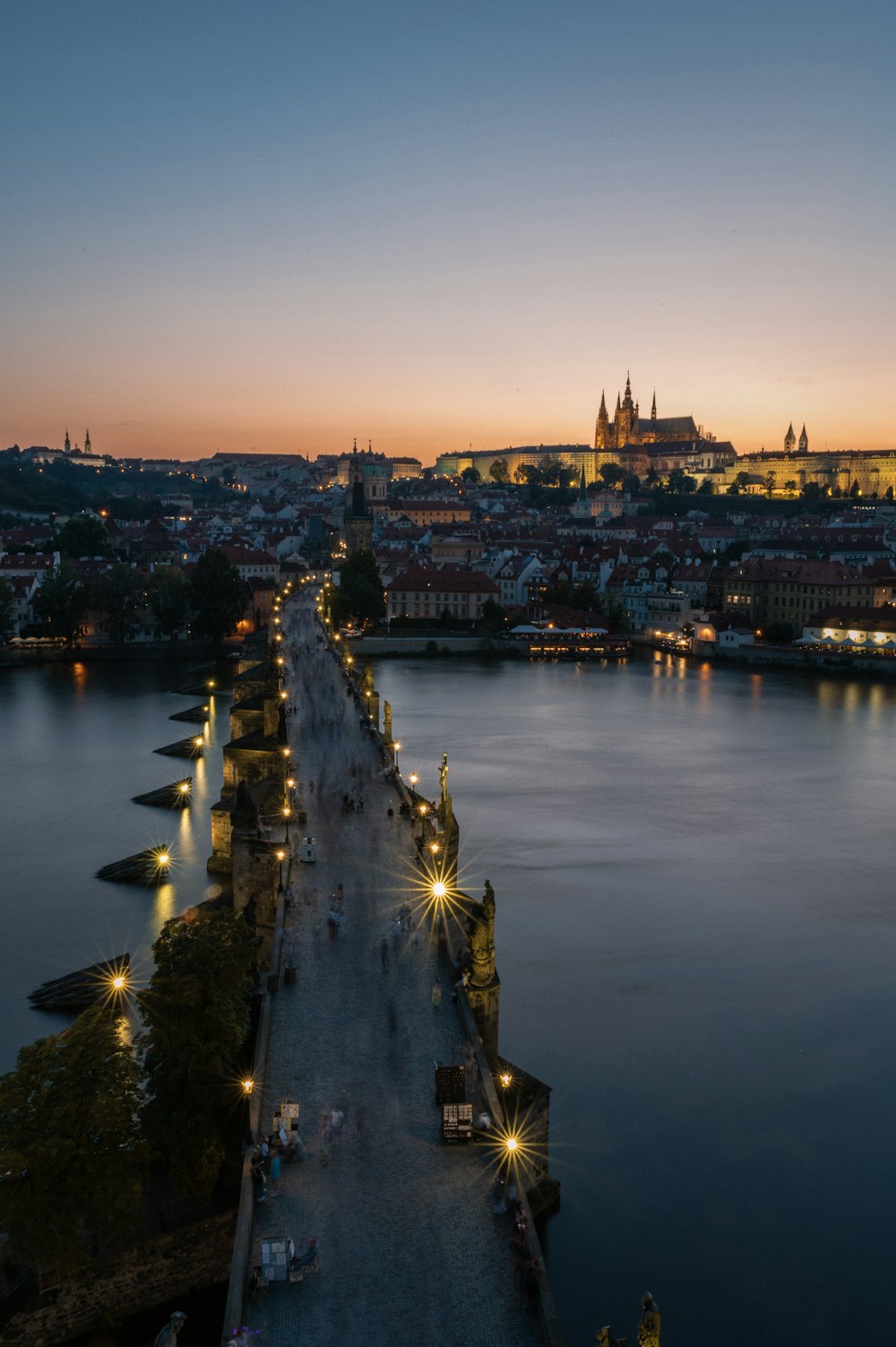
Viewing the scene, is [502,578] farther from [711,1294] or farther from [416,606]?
[711,1294]

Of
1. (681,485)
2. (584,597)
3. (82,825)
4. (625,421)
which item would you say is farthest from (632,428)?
(82,825)

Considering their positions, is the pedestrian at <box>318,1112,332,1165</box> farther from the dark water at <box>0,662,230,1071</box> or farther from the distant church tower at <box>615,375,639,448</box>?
the distant church tower at <box>615,375,639,448</box>

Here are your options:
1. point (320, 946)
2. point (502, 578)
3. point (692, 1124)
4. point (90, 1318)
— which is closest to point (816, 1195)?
point (692, 1124)

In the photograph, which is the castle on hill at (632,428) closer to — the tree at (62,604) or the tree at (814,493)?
the tree at (814,493)

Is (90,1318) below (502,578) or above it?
below

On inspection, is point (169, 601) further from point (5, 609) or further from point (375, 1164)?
point (375, 1164)

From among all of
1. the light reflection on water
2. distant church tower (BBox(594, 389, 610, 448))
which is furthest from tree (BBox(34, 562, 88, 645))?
distant church tower (BBox(594, 389, 610, 448))

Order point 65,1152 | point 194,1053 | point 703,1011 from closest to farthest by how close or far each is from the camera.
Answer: point 65,1152 → point 194,1053 → point 703,1011
